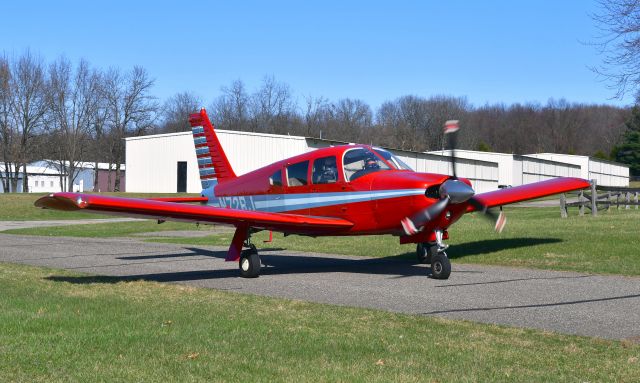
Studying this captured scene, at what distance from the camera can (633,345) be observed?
23.5 ft

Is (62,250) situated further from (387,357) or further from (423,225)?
(387,357)

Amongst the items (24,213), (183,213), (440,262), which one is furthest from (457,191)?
(24,213)

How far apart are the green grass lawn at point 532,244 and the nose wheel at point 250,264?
499 centimetres

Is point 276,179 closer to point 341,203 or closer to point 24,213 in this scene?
point 341,203

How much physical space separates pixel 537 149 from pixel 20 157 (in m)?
104

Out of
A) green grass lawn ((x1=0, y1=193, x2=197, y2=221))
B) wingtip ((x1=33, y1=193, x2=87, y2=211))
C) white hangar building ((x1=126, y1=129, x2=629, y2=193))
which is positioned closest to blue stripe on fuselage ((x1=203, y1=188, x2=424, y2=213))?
wingtip ((x1=33, y1=193, x2=87, y2=211))

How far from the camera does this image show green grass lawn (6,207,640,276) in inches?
599

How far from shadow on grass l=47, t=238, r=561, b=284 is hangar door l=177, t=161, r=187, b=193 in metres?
38.5

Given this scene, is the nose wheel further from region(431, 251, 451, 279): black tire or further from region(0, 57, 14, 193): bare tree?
region(0, 57, 14, 193): bare tree

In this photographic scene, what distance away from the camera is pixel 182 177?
58.6 metres

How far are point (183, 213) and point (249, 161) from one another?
4213 cm

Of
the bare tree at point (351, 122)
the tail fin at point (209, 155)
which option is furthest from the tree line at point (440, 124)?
the tail fin at point (209, 155)

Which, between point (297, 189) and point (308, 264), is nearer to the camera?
point (297, 189)

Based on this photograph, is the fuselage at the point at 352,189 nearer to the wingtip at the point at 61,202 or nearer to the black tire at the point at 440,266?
the black tire at the point at 440,266
